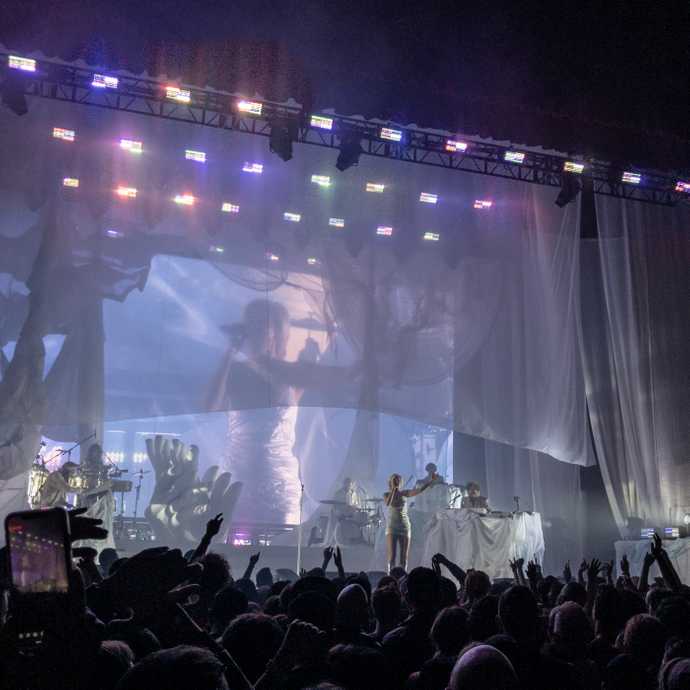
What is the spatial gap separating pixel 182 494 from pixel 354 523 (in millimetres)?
3015

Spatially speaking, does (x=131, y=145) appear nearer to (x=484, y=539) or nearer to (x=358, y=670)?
(x=484, y=539)

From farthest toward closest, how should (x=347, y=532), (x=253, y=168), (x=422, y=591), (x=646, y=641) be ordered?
(x=253, y=168)
(x=347, y=532)
(x=422, y=591)
(x=646, y=641)

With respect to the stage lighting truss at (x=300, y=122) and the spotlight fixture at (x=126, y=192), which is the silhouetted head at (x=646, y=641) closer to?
the stage lighting truss at (x=300, y=122)

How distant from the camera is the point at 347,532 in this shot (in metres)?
A: 12.7

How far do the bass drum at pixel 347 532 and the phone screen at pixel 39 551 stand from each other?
38.8ft

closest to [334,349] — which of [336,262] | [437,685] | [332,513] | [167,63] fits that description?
[336,262]

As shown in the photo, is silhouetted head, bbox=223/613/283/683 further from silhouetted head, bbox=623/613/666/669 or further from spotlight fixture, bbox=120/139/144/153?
spotlight fixture, bbox=120/139/144/153

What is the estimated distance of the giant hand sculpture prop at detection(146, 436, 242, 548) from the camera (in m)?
12.3

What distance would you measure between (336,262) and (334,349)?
5.27 feet

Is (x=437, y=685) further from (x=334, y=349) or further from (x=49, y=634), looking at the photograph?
(x=334, y=349)

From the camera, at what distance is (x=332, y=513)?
12812mm

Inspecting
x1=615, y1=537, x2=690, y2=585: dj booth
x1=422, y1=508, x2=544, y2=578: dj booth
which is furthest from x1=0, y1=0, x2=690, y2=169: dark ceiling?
x1=615, y1=537, x2=690, y2=585: dj booth

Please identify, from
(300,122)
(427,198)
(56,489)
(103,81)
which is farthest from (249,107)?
(56,489)

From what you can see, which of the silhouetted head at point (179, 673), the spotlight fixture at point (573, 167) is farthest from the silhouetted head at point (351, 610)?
the spotlight fixture at point (573, 167)
